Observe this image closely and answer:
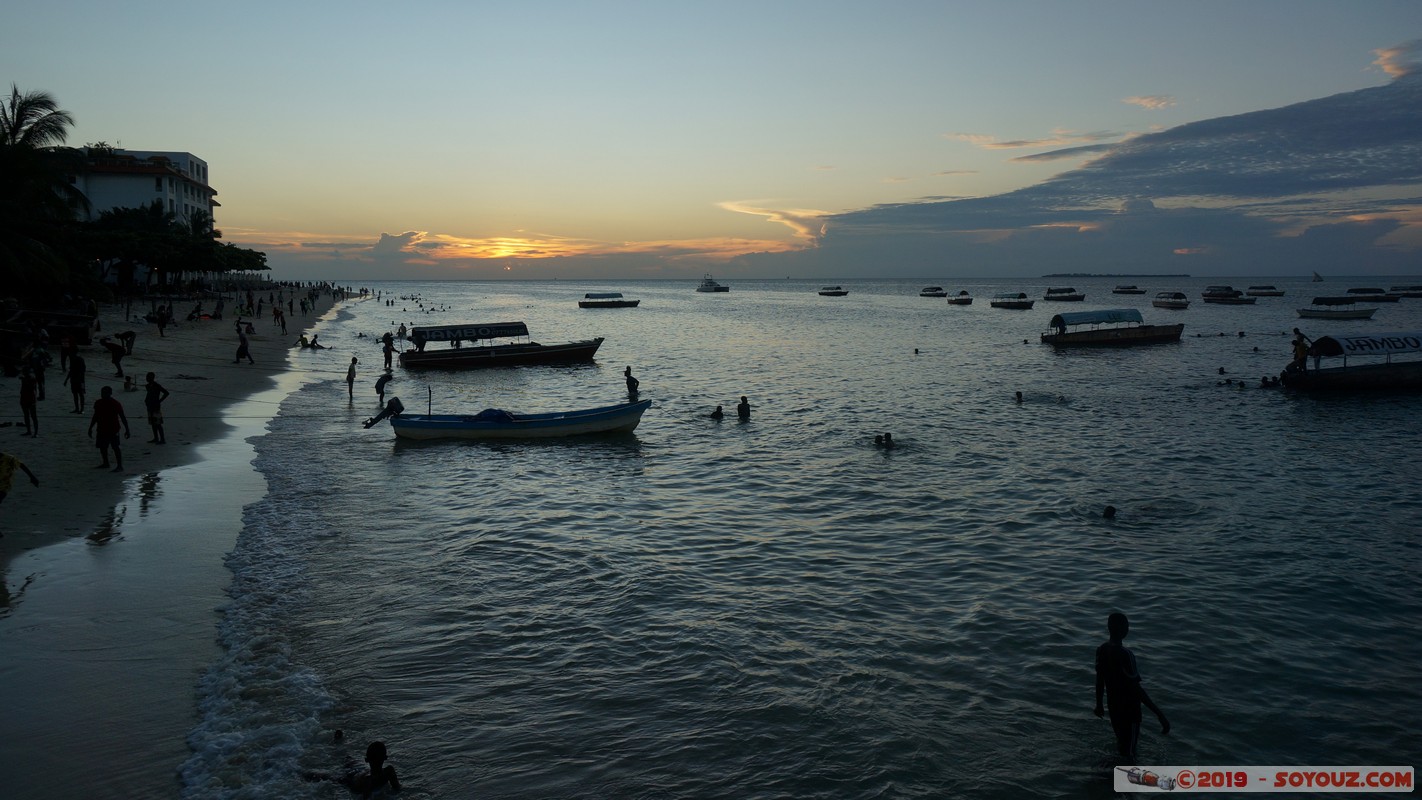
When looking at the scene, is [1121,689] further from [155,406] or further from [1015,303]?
[1015,303]

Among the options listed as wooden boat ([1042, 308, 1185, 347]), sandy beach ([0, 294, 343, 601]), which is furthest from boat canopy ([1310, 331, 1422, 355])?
sandy beach ([0, 294, 343, 601])

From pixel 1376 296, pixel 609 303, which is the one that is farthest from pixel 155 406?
pixel 1376 296

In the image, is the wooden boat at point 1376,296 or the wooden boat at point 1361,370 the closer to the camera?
the wooden boat at point 1361,370

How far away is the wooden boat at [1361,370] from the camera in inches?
1436

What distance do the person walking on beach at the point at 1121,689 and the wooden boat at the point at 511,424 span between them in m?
20.2

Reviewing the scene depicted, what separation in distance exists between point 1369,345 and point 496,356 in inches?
1730

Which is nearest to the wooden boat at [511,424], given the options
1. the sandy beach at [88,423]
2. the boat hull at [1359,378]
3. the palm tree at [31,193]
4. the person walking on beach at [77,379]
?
the sandy beach at [88,423]

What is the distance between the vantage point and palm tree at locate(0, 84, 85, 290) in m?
33.7

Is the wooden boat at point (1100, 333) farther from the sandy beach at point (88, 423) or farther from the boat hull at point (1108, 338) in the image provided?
the sandy beach at point (88, 423)

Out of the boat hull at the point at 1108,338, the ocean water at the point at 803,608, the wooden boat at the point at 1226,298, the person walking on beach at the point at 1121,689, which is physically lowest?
the ocean water at the point at 803,608

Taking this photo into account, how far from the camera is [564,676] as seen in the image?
35.4 ft

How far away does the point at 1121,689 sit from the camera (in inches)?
336

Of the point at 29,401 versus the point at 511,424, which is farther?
the point at 511,424

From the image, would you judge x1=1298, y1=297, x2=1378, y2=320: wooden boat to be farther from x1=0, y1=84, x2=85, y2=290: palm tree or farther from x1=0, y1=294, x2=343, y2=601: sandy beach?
x1=0, y1=84, x2=85, y2=290: palm tree
